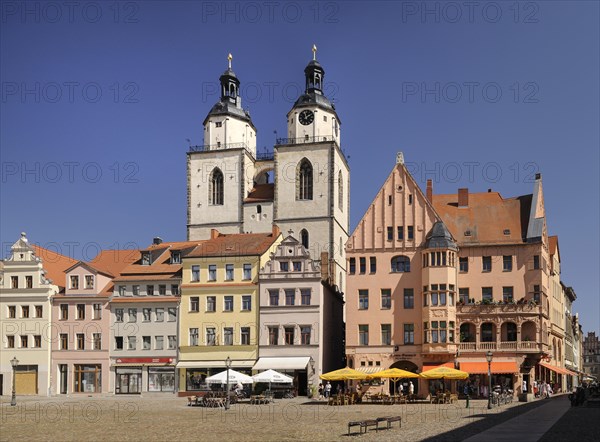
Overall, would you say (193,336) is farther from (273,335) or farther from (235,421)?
(235,421)

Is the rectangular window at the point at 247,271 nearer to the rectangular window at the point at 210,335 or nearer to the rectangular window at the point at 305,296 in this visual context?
the rectangular window at the point at 305,296

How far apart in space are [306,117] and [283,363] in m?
38.5

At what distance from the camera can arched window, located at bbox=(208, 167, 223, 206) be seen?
102m

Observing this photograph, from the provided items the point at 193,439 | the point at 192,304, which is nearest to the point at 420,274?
the point at 192,304

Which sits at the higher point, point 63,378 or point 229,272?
point 229,272

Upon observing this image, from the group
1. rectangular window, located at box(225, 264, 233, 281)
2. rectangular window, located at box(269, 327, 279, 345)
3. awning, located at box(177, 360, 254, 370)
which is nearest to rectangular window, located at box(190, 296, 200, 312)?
rectangular window, located at box(225, 264, 233, 281)

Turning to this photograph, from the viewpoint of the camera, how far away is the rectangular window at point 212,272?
3009 inches

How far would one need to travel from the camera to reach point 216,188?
103m

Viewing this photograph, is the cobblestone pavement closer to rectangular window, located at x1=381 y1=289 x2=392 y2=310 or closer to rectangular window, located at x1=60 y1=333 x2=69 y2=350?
rectangular window, located at x1=381 y1=289 x2=392 y2=310

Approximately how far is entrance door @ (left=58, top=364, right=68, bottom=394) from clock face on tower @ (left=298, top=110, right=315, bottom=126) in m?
39.5

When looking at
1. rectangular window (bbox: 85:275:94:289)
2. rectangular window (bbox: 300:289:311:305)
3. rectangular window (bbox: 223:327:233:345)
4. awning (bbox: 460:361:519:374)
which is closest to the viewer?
awning (bbox: 460:361:519:374)

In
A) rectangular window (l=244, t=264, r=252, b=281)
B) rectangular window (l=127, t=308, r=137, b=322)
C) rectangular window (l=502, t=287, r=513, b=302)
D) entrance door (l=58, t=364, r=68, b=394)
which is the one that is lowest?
entrance door (l=58, t=364, r=68, b=394)

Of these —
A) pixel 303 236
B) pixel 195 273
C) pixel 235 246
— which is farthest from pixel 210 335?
pixel 303 236

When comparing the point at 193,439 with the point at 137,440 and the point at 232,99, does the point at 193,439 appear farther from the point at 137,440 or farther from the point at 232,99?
the point at 232,99
